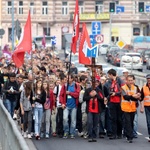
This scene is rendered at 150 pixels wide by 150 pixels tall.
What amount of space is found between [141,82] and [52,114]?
20.1 meters

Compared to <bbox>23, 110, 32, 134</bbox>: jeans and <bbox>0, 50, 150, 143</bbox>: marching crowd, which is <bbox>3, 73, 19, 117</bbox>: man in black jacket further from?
<bbox>23, 110, 32, 134</bbox>: jeans

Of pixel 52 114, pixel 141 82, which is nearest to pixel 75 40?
pixel 52 114

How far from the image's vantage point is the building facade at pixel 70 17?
3669 inches

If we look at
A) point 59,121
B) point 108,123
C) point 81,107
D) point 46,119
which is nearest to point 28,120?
point 46,119

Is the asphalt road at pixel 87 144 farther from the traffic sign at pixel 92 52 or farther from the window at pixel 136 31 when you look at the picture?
the window at pixel 136 31

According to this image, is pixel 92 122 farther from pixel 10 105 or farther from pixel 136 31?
pixel 136 31

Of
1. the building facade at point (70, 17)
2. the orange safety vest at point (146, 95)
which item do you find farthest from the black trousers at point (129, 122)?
the building facade at point (70, 17)

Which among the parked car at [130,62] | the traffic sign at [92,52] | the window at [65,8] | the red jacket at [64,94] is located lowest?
the parked car at [130,62]

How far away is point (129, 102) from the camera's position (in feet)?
60.1

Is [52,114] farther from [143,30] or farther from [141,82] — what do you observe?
[143,30]

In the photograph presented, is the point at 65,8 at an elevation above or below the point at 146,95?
above

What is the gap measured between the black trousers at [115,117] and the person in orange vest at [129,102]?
860 millimetres

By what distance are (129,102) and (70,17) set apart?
250 feet

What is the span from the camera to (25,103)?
63.2 ft
